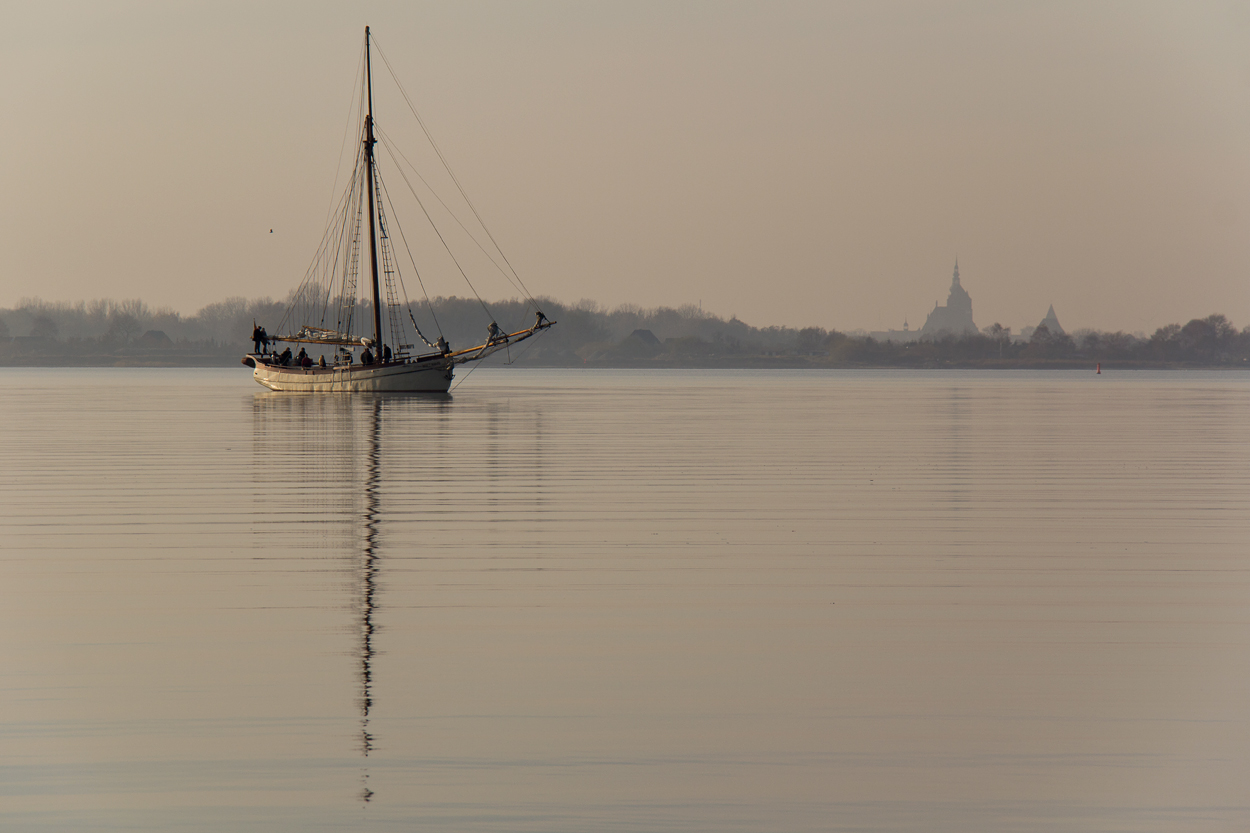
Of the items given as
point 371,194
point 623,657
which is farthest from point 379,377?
point 623,657

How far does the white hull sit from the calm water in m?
54.4

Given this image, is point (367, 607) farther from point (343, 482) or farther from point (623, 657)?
point (343, 482)

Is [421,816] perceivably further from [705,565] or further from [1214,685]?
[705,565]

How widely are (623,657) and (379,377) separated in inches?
2802

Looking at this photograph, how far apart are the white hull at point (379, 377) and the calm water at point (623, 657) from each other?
5445cm

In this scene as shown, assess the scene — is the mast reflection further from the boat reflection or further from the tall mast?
the tall mast

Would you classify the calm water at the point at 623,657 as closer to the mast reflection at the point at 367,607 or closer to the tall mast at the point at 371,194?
the mast reflection at the point at 367,607

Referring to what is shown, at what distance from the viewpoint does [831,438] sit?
42281 mm

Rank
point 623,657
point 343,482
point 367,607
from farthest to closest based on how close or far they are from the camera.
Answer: point 343,482, point 367,607, point 623,657

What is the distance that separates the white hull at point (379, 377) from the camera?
80.1m

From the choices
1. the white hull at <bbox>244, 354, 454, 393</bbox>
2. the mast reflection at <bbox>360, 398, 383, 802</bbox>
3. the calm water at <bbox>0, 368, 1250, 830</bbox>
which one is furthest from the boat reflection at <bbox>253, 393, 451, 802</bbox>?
the white hull at <bbox>244, 354, 454, 393</bbox>

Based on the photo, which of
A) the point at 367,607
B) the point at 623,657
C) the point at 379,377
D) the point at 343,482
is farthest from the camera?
the point at 379,377

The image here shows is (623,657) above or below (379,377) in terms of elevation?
below

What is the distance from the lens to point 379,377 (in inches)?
3169
